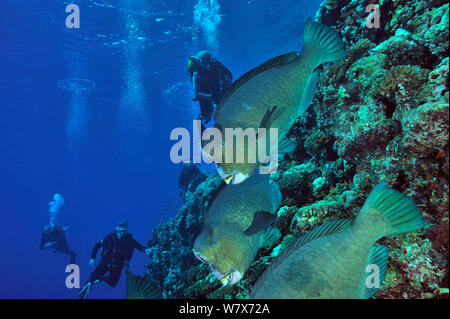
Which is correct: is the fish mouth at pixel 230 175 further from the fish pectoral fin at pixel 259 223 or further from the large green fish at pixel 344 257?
the large green fish at pixel 344 257

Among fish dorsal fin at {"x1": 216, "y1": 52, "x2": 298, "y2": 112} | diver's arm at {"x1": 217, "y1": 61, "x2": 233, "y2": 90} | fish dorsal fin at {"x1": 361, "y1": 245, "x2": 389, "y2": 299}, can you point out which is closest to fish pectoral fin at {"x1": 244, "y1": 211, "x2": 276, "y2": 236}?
fish dorsal fin at {"x1": 361, "y1": 245, "x2": 389, "y2": 299}

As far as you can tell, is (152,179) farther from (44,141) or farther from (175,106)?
(175,106)

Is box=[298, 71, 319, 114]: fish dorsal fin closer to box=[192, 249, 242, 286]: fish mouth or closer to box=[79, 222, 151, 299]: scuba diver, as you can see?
box=[192, 249, 242, 286]: fish mouth

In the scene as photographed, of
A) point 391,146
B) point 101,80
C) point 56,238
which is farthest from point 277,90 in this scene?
point 101,80

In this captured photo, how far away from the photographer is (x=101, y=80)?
1250 inches

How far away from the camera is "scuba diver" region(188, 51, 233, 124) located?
28.1ft

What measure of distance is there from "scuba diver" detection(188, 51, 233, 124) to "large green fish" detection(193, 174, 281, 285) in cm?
689

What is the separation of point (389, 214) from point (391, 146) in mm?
1264

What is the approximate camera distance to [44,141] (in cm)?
5456

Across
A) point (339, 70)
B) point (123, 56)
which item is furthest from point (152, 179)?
point (339, 70)

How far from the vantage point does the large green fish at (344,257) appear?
1379 mm

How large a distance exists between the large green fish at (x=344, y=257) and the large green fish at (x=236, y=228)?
209 mm

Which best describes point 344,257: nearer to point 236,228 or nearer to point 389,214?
point 389,214

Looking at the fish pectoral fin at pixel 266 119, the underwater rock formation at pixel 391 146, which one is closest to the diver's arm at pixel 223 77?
the underwater rock formation at pixel 391 146
